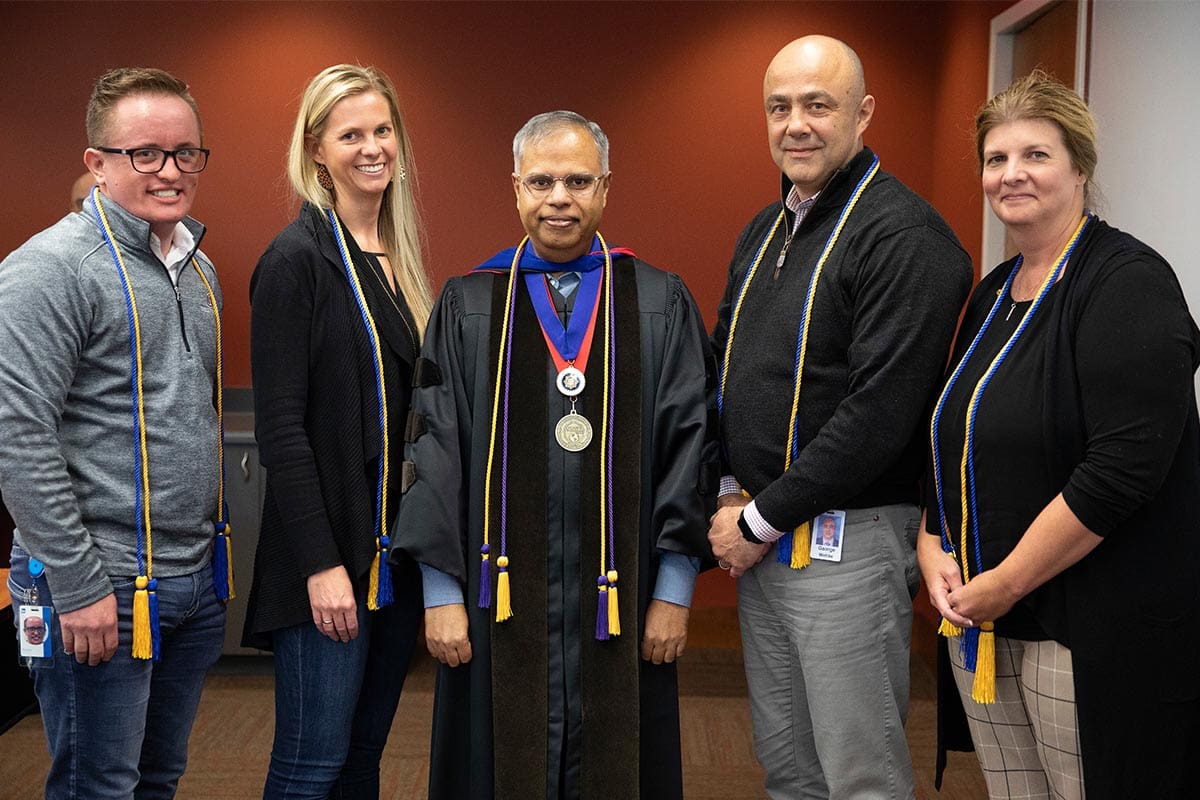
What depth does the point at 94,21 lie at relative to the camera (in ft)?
15.8

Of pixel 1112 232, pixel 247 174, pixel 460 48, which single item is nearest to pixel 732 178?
pixel 460 48

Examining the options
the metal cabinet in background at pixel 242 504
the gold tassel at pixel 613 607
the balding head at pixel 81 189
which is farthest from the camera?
the balding head at pixel 81 189

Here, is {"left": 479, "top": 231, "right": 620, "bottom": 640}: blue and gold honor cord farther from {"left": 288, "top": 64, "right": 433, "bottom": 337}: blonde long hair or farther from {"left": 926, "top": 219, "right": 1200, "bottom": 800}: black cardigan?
{"left": 926, "top": 219, "right": 1200, "bottom": 800}: black cardigan

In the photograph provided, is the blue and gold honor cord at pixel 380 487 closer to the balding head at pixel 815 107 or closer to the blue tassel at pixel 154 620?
the blue tassel at pixel 154 620

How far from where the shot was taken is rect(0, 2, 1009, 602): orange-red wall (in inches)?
190

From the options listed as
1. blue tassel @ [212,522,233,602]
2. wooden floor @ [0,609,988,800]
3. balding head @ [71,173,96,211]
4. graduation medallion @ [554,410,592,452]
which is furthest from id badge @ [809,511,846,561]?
balding head @ [71,173,96,211]

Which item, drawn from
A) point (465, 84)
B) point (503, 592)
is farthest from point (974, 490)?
point (465, 84)

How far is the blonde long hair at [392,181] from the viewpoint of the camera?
7.25ft

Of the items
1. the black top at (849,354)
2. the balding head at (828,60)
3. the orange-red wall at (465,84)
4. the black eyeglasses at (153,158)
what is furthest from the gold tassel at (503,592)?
the orange-red wall at (465,84)

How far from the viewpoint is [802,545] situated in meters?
2.13

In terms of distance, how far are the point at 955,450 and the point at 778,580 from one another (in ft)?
1.48

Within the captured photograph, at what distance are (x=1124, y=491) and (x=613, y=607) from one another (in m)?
0.88

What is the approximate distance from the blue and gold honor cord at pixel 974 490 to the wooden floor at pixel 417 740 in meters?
1.48

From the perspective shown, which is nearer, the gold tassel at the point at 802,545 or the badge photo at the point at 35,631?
the badge photo at the point at 35,631
